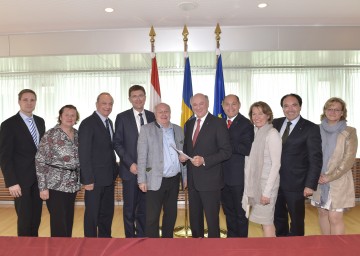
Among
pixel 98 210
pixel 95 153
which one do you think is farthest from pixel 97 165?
pixel 98 210

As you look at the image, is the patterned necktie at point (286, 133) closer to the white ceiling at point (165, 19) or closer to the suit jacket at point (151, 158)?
the suit jacket at point (151, 158)

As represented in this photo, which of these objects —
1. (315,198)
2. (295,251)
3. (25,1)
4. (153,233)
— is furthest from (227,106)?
(25,1)

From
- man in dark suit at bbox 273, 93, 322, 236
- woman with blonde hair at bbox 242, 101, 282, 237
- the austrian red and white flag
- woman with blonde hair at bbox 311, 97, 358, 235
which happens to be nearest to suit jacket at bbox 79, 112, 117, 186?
the austrian red and white flag

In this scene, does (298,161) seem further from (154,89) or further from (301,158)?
(154,89)

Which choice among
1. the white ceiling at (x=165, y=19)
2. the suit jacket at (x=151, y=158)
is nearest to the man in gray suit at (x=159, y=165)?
the suit jacket at (x=151, y=158)

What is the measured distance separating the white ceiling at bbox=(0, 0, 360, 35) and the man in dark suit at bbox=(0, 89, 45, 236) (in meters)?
1.39

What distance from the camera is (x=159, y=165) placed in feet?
8.39

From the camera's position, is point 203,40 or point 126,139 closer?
point 126,139

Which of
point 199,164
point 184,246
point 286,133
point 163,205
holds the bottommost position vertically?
point 163,205

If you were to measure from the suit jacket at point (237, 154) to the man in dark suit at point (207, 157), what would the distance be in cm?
25

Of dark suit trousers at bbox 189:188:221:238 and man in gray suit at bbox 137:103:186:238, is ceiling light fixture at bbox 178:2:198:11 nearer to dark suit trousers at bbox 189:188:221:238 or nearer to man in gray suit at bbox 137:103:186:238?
man in gray suit at bbox 137:103:186:238

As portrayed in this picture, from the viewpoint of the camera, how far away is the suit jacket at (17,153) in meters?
2.50

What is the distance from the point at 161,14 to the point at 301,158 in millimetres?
2500

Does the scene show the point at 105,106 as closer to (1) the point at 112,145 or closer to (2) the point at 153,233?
(1) the point at 112,145
